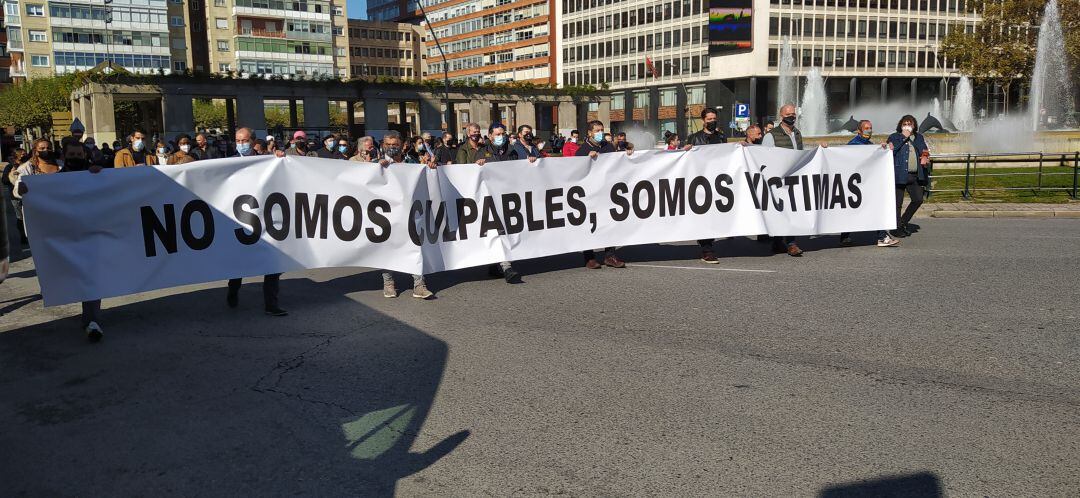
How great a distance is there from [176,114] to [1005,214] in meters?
50.0

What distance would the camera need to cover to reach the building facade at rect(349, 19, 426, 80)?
13988 cm

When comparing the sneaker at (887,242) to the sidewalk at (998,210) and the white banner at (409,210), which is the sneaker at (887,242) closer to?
the white banner at (409,210)

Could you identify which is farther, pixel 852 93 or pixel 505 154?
pixel 852 93

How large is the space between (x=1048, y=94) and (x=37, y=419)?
6141 centimetres

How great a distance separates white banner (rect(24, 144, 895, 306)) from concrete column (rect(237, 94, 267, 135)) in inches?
2026

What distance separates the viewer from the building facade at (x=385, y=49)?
459ft

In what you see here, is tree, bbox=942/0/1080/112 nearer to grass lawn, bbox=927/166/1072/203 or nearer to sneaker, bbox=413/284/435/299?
grass lawn, bbox=927/166/1072/203

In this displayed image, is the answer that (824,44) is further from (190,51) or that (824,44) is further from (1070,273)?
(1070,273)

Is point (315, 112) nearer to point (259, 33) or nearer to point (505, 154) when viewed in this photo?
point (259, 33)

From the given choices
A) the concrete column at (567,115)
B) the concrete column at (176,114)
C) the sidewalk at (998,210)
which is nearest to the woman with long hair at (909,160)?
the sidewalk at (998,210)

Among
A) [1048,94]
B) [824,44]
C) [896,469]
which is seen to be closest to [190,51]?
[824,44]

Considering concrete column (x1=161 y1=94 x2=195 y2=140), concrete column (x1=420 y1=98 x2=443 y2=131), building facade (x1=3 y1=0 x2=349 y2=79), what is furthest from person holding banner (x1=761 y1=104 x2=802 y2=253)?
building facade (x1=3 y1=0 x2=349 y2=79)

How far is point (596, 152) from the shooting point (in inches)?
442

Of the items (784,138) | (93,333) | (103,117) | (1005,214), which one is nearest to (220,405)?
(93,333)
